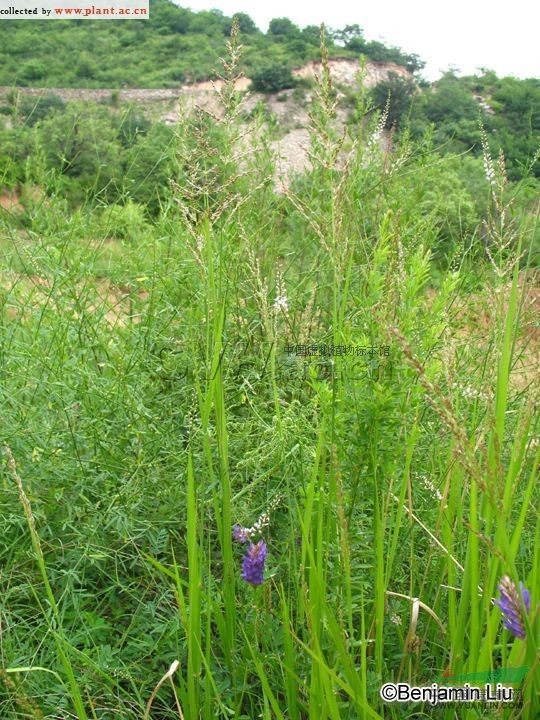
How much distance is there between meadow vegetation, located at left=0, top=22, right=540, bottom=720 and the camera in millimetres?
1182

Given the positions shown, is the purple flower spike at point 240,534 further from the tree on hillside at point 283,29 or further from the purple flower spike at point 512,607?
the tree on hillside at point 283,29

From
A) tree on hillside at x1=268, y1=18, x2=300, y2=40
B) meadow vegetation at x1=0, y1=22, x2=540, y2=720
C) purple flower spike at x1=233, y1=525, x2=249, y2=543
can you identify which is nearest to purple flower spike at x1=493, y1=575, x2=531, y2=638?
meadow vegetation at x1=0, y1=22, x2=540, y2=720

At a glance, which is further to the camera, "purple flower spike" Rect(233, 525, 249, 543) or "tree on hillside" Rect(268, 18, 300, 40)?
"tree on hillside" Rect(268, 18, 300, 40)

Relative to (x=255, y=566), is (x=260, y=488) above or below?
below

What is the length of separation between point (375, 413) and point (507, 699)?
53 centimetres

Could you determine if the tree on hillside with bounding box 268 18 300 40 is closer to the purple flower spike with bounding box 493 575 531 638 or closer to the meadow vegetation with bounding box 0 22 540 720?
the meadow vegetation with bounding box 0 22 540 720

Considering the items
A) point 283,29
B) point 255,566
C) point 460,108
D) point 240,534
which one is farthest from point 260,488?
point 283,29

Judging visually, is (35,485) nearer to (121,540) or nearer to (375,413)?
(121,540)

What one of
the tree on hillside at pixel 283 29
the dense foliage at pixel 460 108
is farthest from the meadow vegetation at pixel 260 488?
the tree on hillside at pixel 283 29

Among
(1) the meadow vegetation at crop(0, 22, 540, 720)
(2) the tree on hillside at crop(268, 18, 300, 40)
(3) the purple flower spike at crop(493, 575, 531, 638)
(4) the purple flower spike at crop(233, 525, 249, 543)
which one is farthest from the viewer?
(2) the tree on hillside at crop(268, 18, 300, 40)

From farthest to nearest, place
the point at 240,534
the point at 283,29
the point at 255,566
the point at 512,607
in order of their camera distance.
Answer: the point at 283,29, the point at 240,534, the point at 255,566, the point at 512,607

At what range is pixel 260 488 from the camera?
71.6 inches

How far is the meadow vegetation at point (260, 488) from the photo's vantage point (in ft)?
3.88

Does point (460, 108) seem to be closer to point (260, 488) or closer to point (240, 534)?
point (260, 488)
